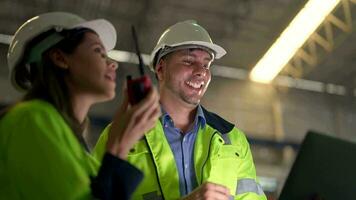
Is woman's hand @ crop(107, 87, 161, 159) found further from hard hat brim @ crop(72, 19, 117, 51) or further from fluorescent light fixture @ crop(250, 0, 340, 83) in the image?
fluorescent light fixture @ crop(250, 0, 340, 83)

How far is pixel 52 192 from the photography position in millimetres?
1521

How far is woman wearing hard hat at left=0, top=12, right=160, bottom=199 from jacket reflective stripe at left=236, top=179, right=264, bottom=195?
98 centimetres

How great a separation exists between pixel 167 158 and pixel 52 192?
115 centimetres

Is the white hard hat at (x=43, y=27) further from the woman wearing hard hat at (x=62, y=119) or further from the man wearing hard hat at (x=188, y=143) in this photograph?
the man wearing hard hat at (x=188, y=143)

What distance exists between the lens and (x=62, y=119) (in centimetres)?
172

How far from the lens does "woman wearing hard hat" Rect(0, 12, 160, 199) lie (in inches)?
61.2

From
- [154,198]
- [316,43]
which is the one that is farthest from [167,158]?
[316,43]

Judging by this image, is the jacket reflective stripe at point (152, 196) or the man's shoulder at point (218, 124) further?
the man's shoulder at point (218, 124)

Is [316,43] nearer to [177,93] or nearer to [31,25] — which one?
[177,93]

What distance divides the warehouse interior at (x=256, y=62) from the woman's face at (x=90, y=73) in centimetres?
469

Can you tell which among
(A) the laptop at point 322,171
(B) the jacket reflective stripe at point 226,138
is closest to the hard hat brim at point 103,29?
(B) the jacket reflective stripe at point 226,138

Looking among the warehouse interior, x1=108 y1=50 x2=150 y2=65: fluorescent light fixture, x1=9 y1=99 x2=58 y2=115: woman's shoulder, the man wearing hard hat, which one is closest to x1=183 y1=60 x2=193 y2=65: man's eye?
the man wearing hard hat

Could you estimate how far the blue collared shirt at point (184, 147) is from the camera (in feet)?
8.57

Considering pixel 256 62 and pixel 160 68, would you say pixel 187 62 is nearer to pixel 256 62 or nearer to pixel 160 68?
pixel 160 68
